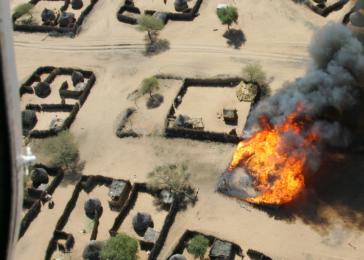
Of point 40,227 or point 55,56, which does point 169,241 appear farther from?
point 55,56

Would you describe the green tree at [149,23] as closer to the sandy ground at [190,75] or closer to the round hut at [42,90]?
the sandy ground at [190,75]

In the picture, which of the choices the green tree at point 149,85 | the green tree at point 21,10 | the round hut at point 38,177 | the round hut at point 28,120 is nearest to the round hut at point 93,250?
the round hut at point 38,177

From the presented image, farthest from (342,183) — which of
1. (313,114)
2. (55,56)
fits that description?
(55,56)

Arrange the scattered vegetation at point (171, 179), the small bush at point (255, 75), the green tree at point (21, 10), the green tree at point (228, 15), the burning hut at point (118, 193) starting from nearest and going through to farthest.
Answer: the scattered vegetation at point (171, 179), the burning hut at point (118, 193), the small bush at point (255, 75), the green tree at point (228, 15), the green tree at point (21, 10)

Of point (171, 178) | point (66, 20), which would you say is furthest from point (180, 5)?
point (171, 178)

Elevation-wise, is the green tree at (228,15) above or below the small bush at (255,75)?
above

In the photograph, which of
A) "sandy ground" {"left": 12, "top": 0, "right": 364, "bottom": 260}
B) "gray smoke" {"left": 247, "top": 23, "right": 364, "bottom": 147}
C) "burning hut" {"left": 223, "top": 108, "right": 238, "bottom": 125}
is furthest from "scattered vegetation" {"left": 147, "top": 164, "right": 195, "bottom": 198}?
"gray smoke" {"left": 247, "top": 23, "right": 364, "bottom": 147}
